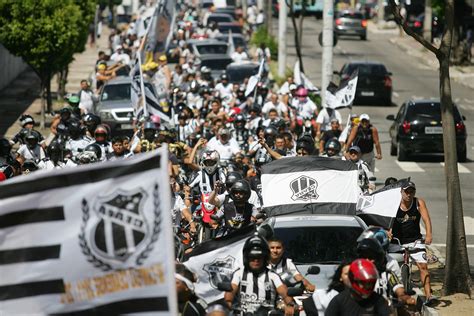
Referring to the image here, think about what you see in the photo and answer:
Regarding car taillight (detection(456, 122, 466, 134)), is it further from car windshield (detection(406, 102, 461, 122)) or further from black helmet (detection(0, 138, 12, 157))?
black helmet (detection(0, 138, 12, 157))

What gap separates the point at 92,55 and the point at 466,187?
37192mm

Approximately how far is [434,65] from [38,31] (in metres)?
26.0

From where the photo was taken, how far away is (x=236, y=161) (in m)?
20.2

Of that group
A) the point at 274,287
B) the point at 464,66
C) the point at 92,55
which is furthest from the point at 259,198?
the point at 92,55

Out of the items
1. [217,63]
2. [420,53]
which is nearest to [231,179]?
[217,63]

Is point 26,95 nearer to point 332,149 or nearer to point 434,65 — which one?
point 434,65

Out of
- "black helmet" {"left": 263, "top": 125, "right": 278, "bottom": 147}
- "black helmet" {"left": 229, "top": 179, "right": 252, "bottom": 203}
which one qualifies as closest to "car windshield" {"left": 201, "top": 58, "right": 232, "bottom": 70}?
"black helmet" {"left": 263, "top": 125, "right": 278, "bottom": 147}

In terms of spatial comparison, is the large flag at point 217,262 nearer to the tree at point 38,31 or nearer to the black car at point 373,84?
the tree at point 38,31

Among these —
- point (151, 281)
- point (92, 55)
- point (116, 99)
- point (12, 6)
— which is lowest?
point (92, 55)

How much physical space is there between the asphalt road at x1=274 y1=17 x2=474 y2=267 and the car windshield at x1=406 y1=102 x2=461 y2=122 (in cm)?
Result: 100

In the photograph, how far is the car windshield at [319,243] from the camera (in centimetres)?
1358

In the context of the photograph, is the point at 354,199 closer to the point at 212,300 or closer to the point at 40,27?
the point at 212,300

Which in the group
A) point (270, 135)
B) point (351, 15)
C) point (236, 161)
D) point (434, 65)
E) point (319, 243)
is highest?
point (319, 243)

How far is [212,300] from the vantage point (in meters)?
11.9
